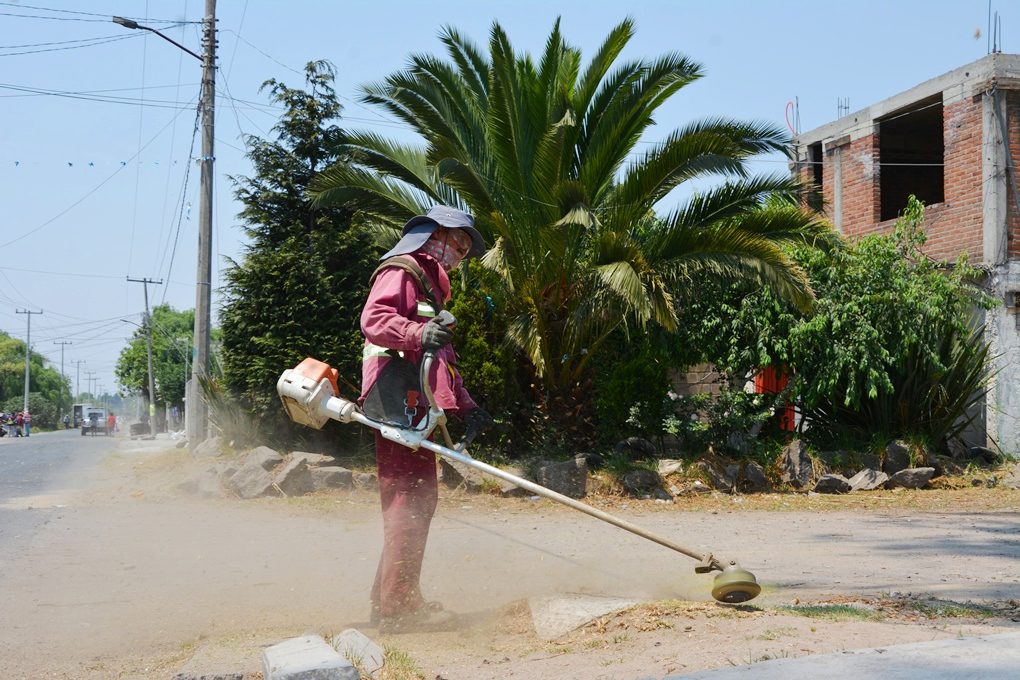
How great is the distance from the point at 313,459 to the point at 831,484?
6290mm

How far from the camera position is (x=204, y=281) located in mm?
16047

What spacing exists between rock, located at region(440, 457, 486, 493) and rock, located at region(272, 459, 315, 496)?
155 centimetres

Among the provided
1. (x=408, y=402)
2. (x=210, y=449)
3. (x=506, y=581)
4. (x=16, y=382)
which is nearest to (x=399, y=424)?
(x=408, y=402)

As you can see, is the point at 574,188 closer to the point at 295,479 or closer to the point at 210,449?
the point at 295,479

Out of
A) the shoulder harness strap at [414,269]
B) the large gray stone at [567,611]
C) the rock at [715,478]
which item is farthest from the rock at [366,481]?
the large gray stone at [567,611]

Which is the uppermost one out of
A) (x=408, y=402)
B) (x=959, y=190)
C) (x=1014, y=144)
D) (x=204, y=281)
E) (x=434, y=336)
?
(x=1014, y=144)

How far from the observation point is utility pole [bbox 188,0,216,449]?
1608 cm

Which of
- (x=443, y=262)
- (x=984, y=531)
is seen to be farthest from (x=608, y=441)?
(x=443, y=262)

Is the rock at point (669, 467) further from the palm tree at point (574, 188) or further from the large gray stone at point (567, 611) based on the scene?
the large gray stone at point (567, 611)

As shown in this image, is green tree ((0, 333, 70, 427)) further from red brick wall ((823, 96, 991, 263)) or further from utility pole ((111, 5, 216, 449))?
red brick wall ((823, 96, 991, 263))

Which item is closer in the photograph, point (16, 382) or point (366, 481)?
point (366, 481)

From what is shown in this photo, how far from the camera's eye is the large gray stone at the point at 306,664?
131 inches

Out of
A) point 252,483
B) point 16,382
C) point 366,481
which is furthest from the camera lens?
point 16,382

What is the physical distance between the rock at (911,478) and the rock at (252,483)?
7587 millimetres
